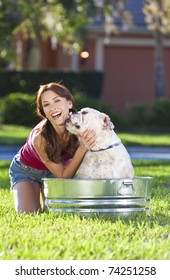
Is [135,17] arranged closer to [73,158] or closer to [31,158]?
[31,158]

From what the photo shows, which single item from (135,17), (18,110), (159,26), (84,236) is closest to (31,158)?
(84,236)

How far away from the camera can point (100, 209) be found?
815 cm

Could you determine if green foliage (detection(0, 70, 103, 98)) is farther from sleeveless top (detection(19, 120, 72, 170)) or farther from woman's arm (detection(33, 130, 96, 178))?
woman's arm (detection(33, 130, 96, 178))

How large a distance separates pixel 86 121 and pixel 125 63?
23.9 metres

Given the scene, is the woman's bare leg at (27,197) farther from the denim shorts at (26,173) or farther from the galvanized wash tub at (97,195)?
the galvanized wash tub at (97,195)

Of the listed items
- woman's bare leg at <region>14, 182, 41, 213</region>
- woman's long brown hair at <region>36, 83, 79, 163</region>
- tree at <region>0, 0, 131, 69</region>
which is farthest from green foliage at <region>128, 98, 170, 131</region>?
woman's long brown hair at <region>36, 83, 79, 163</region>

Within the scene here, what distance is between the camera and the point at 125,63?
105ft

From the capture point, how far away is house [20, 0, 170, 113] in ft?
103

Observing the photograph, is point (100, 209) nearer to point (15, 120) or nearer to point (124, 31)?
point (15, 120)

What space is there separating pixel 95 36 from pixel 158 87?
3.09 metres

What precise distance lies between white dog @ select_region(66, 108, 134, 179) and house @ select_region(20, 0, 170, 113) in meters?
23.1

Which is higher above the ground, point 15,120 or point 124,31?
point 124,31

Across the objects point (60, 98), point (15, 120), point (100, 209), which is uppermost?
point (60, 98)
